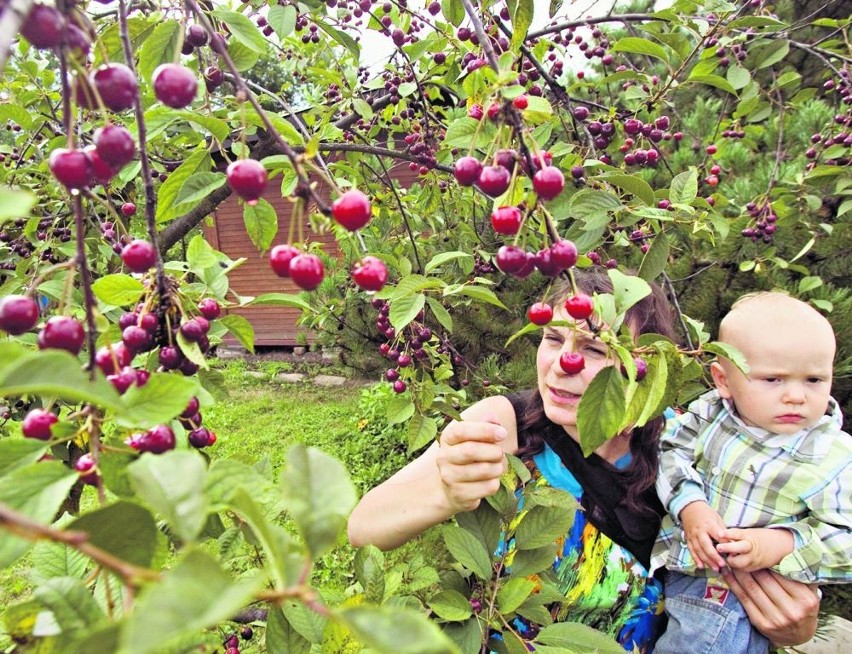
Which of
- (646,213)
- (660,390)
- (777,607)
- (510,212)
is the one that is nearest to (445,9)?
(646,213)

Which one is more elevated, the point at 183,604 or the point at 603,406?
the point at 183,604

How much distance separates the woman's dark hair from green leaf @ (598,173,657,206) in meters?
0.49

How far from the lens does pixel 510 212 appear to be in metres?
0.68

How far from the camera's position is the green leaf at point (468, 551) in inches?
41.6

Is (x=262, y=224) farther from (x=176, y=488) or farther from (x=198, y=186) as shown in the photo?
(x=176, y=488)

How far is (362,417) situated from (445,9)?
431cm

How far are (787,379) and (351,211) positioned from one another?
1692 mm

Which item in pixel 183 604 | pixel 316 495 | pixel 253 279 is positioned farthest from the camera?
pixel 253 279

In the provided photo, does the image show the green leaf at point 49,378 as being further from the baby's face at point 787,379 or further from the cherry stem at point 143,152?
the baby's face at point 787,379

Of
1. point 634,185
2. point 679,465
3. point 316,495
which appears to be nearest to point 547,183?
point 316,495

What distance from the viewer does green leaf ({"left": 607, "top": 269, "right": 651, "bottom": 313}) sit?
82 cm

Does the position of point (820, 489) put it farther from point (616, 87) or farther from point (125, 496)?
point (616, 87)

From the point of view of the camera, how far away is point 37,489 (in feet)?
1.32

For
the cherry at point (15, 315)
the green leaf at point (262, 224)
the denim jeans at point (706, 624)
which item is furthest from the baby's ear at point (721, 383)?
the cherry at point (15, 315)
